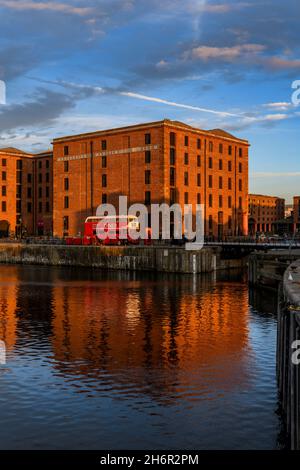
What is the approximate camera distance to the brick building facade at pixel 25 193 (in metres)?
131

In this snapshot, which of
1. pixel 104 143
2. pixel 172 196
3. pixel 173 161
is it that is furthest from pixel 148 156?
pixel 104 143

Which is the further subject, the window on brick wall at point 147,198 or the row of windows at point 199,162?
the row of windows at point 199,162

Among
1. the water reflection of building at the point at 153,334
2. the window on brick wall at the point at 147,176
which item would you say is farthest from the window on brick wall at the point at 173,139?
the water reflection of building at the point at 153,334

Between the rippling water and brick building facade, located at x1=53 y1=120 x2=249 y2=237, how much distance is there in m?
50.2

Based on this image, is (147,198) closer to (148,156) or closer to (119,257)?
(148,156)

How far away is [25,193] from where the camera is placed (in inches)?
5325

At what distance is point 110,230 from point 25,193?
2071 inches

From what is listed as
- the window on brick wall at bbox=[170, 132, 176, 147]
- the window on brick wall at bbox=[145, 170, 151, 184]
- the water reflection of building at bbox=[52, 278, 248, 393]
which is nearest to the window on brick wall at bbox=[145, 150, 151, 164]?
the window on brick wall at bbox=[145, 170, 151, 184]

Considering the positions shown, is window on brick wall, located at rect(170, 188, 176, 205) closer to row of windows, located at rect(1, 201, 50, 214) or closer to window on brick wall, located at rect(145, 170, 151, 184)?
window on brick wall, located at rect(145, 170, 151, 184)

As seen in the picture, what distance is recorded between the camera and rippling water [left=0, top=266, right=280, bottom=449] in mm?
17406

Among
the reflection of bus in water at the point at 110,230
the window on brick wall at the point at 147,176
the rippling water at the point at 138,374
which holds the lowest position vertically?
the rippling water at the point at 138,374

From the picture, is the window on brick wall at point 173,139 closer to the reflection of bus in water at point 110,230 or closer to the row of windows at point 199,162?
the row of windows at point 199,162

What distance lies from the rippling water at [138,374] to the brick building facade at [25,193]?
288 ft
